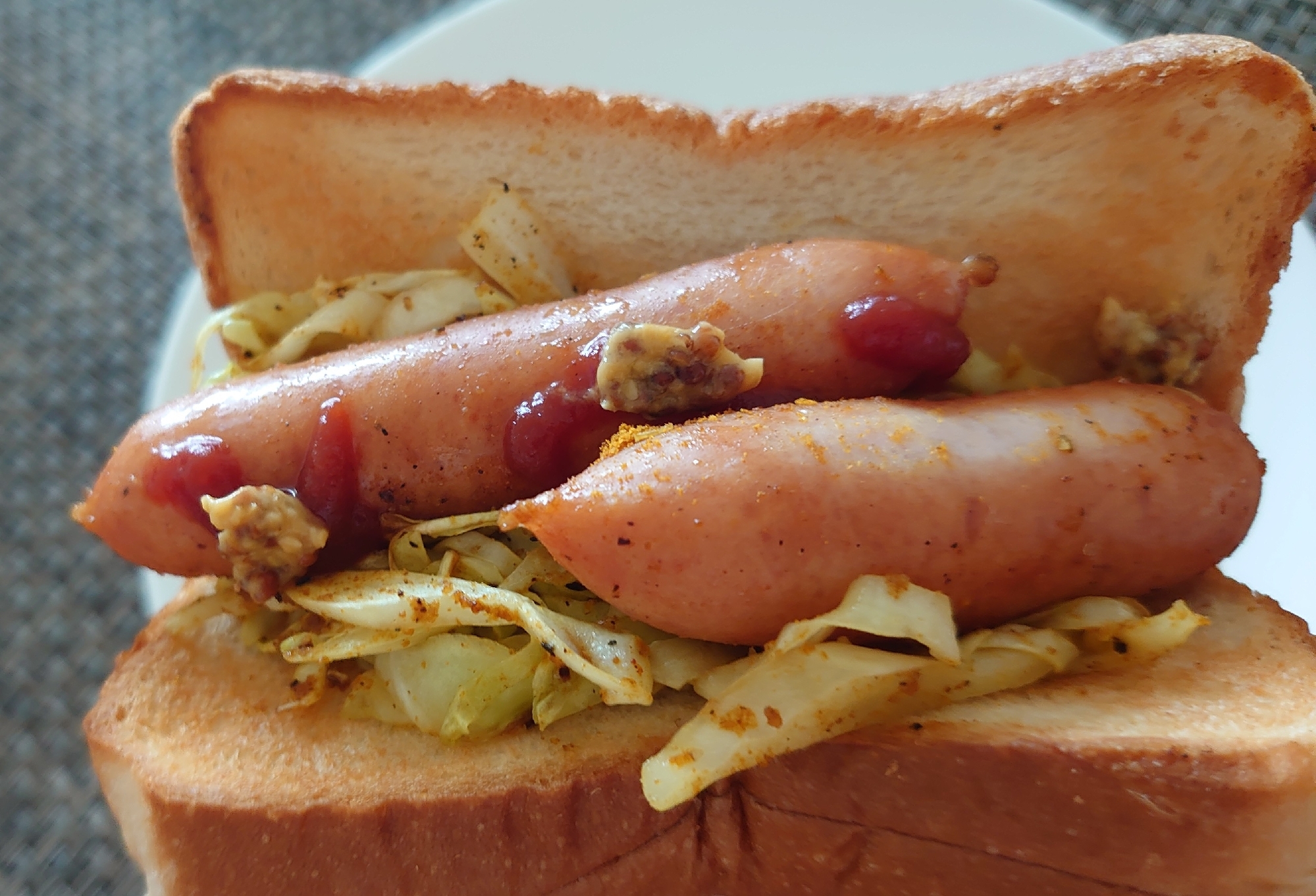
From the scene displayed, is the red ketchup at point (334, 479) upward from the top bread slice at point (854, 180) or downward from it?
downward

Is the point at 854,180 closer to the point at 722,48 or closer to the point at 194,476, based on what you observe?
the point at 722,48

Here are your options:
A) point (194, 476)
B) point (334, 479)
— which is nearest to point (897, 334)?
point (334, 479)

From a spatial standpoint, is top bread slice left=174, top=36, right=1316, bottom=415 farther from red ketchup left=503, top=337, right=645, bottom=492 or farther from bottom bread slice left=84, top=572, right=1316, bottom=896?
bottom bread slice left=84, top=572, right=1316, bottom=896

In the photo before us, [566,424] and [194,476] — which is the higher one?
[566,424]

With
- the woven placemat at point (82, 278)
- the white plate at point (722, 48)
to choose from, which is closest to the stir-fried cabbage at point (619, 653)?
the white plate at point (722, 48)

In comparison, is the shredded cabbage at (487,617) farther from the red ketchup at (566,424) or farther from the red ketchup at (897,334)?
the red ketchup at (897,334)

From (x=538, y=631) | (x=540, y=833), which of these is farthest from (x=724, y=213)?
(x=540, y=833)

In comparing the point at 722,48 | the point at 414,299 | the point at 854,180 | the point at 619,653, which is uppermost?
the point at 722,48
